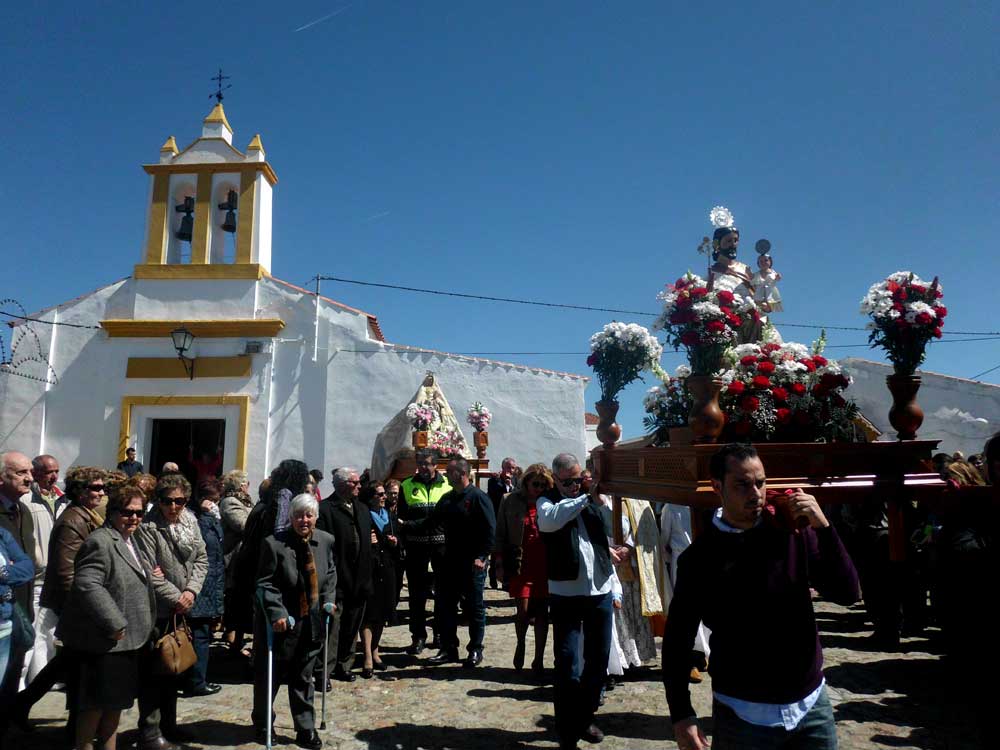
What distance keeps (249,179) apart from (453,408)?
24.5ft

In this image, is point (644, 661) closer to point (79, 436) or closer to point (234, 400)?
point (234, 400)

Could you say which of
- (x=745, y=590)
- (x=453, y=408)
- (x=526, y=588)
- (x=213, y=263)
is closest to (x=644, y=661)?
(x=526, y=588)

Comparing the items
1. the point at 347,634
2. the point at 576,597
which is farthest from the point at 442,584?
the point at 576,597

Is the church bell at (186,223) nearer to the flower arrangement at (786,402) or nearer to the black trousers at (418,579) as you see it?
the black trousers at (418,579)

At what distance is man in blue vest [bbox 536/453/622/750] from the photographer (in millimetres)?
4445

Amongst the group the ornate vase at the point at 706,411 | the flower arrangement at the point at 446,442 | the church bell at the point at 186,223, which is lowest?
the ornate vase at the point at 706,411

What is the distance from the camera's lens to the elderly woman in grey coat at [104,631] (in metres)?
4.00

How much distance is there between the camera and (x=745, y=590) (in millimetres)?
2566

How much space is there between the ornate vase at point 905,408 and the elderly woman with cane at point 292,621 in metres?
3.88

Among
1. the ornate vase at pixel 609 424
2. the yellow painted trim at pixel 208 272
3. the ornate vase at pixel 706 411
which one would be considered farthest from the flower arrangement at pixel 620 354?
the yellow painted trim at pixel 208 272

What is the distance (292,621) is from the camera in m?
4.80

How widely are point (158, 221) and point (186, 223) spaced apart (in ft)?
2.12

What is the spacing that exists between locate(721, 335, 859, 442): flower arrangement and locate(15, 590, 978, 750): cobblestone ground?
217 centimetres

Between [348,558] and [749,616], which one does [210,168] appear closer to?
[348,558]
